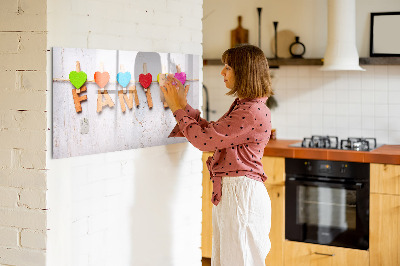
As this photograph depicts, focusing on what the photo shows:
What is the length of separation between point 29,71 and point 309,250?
2.78 meters

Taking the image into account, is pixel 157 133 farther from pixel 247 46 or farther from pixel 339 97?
pixel 339 97

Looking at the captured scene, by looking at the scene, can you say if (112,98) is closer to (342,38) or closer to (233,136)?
(233,136)

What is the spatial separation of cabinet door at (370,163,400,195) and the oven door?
7 cm

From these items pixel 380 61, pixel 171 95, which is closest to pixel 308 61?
pixel 380 61

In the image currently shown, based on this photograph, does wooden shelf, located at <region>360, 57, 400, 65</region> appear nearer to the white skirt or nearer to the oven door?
the oven door

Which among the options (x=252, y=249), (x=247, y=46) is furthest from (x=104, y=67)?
(x=252, y=249)

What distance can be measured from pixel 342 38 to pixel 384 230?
4.83 ft

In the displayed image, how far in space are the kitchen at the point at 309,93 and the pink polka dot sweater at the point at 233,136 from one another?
1561mm

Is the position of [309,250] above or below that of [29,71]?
below

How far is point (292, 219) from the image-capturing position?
452cm

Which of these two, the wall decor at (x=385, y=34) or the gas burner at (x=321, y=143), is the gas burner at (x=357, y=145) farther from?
the wall decor at (x=385, y=34)

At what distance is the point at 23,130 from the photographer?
2.44 meters

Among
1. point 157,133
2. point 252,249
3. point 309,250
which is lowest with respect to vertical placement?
point 309,250

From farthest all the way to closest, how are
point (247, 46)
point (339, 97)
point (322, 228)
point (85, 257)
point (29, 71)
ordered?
point (339, 97)
point (322, 228)
point (247, 46)
point (85, 257)
point (29, 71)
